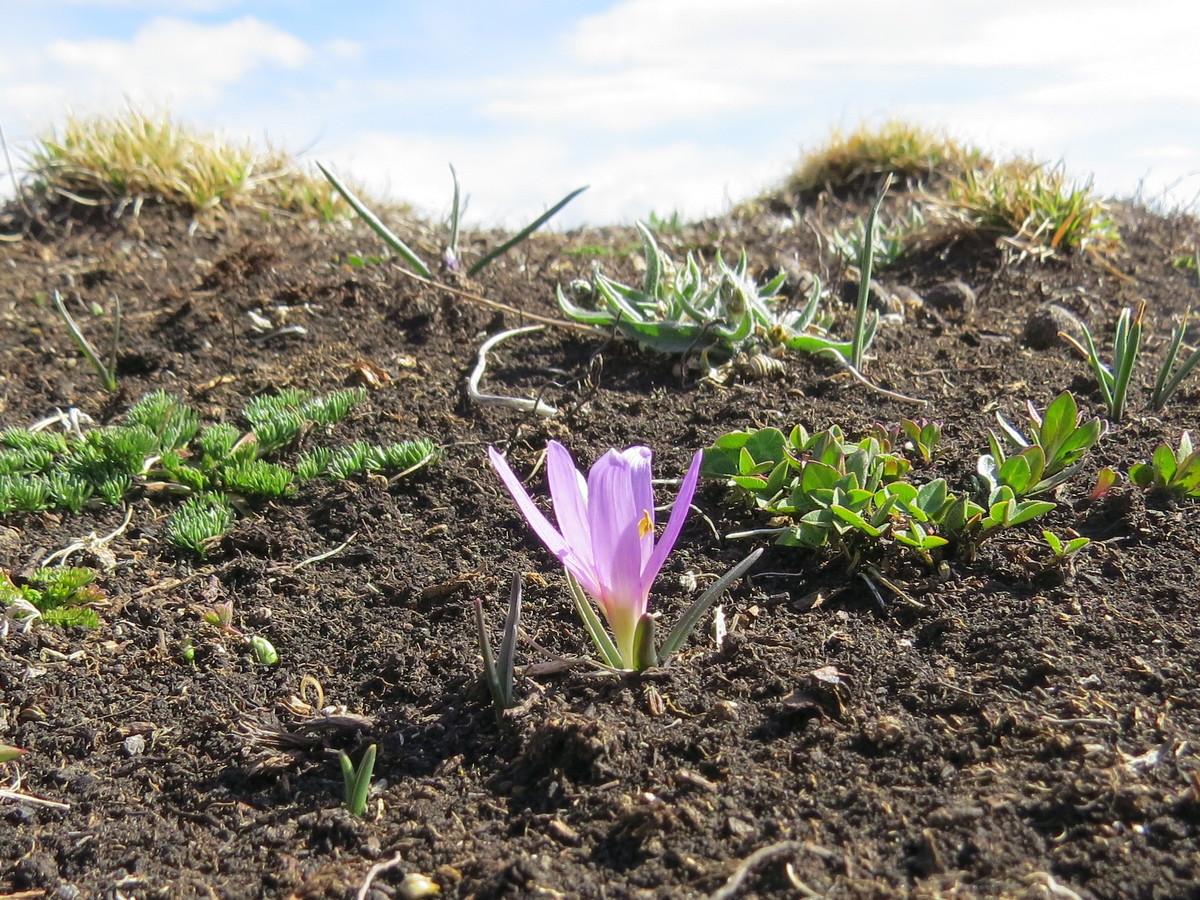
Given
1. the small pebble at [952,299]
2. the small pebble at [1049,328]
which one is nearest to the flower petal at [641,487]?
the small pebble at [1049,328]

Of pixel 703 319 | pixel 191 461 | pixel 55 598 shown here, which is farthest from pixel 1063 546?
pixel 191 461

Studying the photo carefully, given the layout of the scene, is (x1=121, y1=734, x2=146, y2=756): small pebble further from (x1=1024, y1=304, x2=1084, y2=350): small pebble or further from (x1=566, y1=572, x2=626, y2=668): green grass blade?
(x1=1024, y1=304, x2=1084, y2=350): small pebble

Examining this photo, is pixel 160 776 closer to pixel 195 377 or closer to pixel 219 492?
pixel 219 492

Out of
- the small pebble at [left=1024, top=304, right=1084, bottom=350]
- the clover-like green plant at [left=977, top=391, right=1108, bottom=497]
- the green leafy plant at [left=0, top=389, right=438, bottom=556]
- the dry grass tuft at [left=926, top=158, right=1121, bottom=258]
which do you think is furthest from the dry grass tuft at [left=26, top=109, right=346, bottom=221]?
the clover-like green plant at [left=977, top=391, right=1108, bottom=497]

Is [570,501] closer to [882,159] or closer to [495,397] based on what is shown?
[495,397]

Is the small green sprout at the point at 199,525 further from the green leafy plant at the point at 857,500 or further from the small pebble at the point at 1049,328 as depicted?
the small pebble at the point at 1049,328

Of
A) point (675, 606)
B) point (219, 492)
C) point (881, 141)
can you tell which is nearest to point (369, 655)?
point (675, 606)
